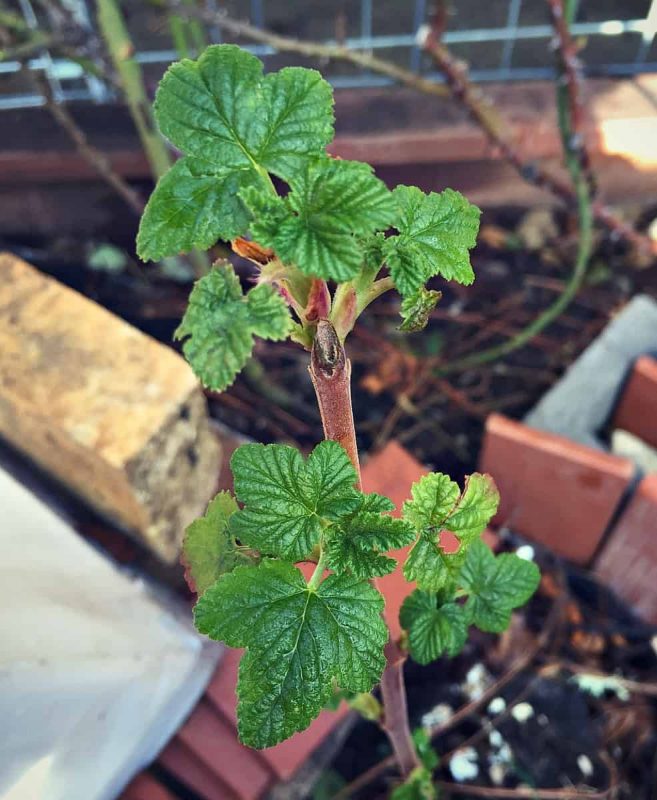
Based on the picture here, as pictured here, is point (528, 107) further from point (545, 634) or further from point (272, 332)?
point (272, 332)

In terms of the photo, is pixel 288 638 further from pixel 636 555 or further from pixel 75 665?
pixel 636 555

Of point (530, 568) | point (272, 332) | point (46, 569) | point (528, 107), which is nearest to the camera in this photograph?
point (272, 332)

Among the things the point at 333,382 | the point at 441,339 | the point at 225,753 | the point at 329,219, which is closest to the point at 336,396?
the point at 333,382

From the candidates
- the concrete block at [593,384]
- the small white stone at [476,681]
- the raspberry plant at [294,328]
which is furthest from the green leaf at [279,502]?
the concrete block at [593,384]

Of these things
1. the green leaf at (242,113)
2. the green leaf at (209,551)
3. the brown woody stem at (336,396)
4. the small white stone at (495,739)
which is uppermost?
the green leaf at (242,113)

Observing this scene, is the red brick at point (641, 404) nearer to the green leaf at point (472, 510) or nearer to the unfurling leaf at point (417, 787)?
the unfurling leaf at point (417, 787)

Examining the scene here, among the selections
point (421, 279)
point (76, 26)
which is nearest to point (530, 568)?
point (421, 279)
